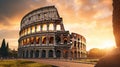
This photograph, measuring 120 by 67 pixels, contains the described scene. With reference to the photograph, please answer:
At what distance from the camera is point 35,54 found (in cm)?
7719

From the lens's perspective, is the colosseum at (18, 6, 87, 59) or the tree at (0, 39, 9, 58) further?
the tree at (0, 39, 9, 58)

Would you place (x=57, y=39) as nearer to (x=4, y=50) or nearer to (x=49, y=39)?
(x=49, y=39)

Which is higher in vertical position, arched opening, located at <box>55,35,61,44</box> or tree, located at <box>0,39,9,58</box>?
arched opening, located at <box>55,35,61,44</box>

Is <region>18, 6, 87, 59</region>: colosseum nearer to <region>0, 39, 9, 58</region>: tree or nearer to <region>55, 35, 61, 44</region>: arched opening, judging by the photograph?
<region>55, 35, 61, 44</region>: arched opening

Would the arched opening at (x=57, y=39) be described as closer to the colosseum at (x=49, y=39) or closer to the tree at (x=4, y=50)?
the colosseum at (x=49, y=39)

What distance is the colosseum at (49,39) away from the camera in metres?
73.1

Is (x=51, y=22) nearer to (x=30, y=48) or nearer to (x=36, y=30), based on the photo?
(x=36, y=30)

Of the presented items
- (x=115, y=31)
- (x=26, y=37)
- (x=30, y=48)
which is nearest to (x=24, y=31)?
(x=26, y=37)

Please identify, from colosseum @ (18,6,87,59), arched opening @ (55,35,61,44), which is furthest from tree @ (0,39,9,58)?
arched opening @ (55,35,61,44)

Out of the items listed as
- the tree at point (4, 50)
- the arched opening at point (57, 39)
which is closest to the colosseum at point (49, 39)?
the arched opening at point (57, 39)

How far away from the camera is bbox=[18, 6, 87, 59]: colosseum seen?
7312cm

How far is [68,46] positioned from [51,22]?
1107cm

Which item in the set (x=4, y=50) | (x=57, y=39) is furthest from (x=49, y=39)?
(x=4, y=50)

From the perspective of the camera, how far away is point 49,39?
75.6 m
